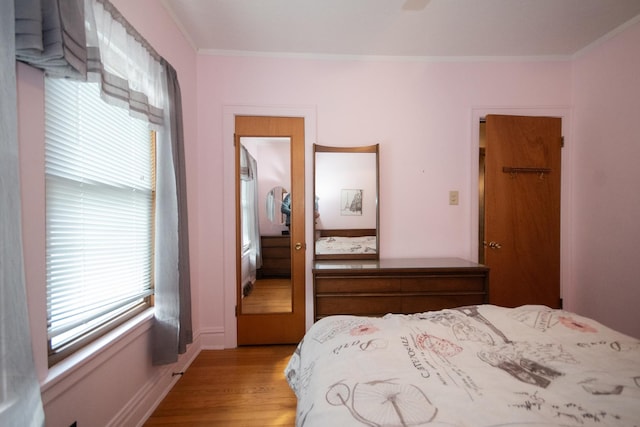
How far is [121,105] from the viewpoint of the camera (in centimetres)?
125

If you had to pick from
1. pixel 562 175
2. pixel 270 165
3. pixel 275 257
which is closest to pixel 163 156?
pixel 270 165

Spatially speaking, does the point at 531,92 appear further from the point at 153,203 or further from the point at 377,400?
the point at 153,203

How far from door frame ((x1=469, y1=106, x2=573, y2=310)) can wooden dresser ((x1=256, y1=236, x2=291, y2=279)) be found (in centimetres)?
176

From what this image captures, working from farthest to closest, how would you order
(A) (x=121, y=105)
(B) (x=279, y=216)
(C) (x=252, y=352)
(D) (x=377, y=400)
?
(B) (x=279, y=216) → (C) (x=252, y=352) → (A) (x=121, y=105) → (D) (x=377, y=400)

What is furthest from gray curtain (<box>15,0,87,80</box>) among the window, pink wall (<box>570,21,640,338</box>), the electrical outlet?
pink wall (<box>570,21,640,338</box>)

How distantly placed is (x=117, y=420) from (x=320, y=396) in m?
1.30

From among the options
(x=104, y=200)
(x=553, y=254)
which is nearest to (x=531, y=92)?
(x=553, y=254)

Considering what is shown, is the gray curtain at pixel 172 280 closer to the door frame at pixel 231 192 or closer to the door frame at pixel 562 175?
the door frame at pixel 231 192

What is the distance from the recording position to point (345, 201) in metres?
2.32

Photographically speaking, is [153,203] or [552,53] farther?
[552,53]

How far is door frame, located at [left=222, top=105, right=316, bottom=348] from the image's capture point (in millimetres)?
2262

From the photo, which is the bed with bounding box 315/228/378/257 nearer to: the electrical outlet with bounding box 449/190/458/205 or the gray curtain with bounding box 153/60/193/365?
the electrical outlet with bounding box 449/190/458/205

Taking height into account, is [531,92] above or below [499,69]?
below

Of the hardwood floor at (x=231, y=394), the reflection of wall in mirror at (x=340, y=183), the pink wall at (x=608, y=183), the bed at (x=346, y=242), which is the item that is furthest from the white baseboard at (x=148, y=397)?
the pink wall at (x=608, y=183)
